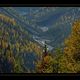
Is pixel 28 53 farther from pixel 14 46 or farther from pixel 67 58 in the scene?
pixel 67 58

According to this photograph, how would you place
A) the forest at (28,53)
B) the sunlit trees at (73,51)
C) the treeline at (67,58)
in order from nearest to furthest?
the forest at (28,53), the treeline at (67,58), the sunlit trees at (73,51)

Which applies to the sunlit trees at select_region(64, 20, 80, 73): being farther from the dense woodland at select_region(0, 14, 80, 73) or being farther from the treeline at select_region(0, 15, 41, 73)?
the treeline at select_region(0, 15, 41, 73)

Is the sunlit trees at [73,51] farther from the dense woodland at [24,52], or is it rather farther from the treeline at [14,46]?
the treeline at [14,46]

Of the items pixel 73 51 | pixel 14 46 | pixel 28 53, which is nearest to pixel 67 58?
pixel 73 51

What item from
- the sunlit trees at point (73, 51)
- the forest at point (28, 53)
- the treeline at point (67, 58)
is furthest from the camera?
the sunlit trees at point (73, 51)

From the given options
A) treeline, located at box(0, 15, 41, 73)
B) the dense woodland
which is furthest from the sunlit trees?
treeline, located at box(0, 15, 41, 73)

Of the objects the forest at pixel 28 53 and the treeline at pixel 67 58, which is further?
the treeline at pixel 67 58

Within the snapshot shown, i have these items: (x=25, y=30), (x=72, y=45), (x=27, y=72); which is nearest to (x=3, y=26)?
(x=25, y=30)

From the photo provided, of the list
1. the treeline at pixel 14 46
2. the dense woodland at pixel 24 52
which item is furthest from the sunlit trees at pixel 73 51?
the treeline at pixel 14 46

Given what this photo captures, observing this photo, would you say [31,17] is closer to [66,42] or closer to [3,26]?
[3,26]
